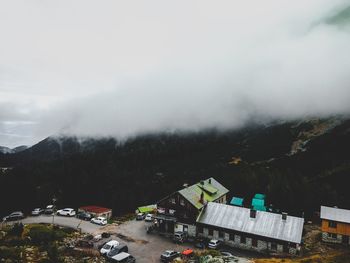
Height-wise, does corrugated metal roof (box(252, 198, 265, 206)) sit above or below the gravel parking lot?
above

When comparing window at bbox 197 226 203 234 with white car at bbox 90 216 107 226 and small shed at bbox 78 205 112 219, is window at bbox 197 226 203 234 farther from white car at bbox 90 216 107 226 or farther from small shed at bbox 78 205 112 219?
small shed at bbox 78 205 112 219

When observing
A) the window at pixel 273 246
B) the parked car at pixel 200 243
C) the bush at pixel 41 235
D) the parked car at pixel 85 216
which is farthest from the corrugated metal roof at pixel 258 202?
the bush at pixel 41 235

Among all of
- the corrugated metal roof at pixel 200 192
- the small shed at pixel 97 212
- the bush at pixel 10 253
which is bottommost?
the bush at pixel 10 253

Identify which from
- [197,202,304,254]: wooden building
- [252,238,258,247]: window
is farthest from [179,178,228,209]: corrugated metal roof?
[252,238,258,247]: window

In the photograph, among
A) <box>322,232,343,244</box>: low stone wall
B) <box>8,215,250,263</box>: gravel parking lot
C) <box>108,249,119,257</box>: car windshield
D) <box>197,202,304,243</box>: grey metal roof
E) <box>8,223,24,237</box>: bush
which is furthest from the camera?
<box>322,232,343,244</box>: low stone wall

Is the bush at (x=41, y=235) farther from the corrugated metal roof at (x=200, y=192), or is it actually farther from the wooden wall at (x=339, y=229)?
the wooden wall at (x=339, y=229)

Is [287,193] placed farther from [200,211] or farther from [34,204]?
[34,204]

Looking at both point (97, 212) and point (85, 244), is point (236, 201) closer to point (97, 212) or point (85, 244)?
point (97, 212)
